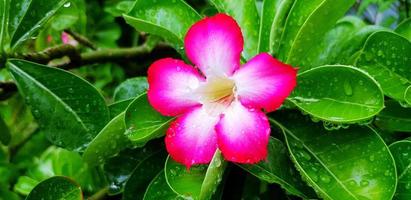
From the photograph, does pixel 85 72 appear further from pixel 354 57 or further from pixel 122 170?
pixel 354 57

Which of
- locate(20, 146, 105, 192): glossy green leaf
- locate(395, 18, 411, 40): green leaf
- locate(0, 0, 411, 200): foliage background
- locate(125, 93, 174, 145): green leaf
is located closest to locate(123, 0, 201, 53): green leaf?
locate(0, 0, 411, 200): foliage background

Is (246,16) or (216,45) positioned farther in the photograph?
(246,16)

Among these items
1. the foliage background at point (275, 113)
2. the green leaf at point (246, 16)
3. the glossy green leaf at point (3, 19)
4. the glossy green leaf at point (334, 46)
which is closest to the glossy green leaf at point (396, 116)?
the foliage background at point (275, 113)

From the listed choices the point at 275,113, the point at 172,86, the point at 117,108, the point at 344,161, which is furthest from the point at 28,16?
the point at 344,161

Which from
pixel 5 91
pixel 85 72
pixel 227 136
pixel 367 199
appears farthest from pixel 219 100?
pixel 85 72

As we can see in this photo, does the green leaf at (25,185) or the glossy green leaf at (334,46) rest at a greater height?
the glossy green leaf at (334,46)

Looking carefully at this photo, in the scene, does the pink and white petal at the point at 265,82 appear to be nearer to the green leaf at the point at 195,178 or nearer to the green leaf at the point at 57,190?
the green leaf at the point at 195,178

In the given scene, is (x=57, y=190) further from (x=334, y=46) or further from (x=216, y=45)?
(x=334, y=46)
